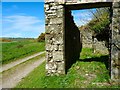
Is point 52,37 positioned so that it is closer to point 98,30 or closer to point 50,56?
point 50,56

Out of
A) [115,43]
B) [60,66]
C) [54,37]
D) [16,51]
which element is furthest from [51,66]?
[16,51]

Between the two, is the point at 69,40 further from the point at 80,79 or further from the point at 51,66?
the point at 80,79

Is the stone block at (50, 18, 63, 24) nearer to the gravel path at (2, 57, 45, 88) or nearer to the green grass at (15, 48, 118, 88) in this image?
the green grass at (15, 48, 118, 88)

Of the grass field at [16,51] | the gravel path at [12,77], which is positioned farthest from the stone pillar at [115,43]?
the grass field at [16,51]

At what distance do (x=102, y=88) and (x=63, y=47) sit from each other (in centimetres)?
269

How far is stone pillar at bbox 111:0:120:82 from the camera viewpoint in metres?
10.4

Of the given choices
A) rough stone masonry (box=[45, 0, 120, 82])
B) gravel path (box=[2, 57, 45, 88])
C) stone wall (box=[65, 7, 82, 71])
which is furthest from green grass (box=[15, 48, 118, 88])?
gravel path (box=[2, 57, 45, 88])

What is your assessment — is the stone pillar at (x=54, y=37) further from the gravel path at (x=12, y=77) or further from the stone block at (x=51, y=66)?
the gravel path at (x=12, y=77)

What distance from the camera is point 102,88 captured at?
9.52 meters

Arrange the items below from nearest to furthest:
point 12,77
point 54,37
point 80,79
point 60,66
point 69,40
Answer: point 80,79
point 60,66
point 54,37
point 69,40
point 12,77

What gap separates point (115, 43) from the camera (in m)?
10.5

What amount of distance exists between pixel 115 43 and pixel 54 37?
2680 mm

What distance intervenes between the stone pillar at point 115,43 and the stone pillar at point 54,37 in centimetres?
218

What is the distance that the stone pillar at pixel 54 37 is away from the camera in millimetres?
11242
